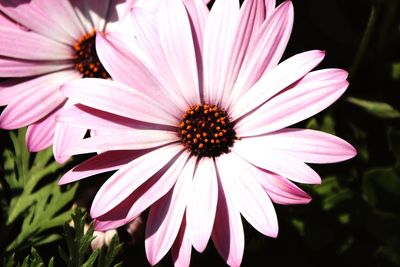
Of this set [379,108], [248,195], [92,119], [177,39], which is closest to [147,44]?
[177,39]

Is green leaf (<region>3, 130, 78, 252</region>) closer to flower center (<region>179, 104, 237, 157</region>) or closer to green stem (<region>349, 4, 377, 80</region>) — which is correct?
flower center (<region>179, 104, 237, 157</region>)

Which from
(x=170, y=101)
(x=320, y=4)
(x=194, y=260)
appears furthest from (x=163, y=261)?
(x=320, y=4)

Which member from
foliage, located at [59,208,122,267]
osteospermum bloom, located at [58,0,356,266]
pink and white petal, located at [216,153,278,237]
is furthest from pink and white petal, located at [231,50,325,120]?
foliage, located at [59,208,122,267]

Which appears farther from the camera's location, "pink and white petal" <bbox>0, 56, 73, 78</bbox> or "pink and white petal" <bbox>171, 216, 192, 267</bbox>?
"pink and white petal" <bbox>0, 56, 73, 78</bbox>

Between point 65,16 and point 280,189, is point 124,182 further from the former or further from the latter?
point 65,16

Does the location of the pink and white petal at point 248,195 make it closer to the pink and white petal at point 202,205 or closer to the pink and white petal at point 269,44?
the pink and white petal at point 202,205

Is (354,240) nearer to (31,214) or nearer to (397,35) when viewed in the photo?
(397,35)
